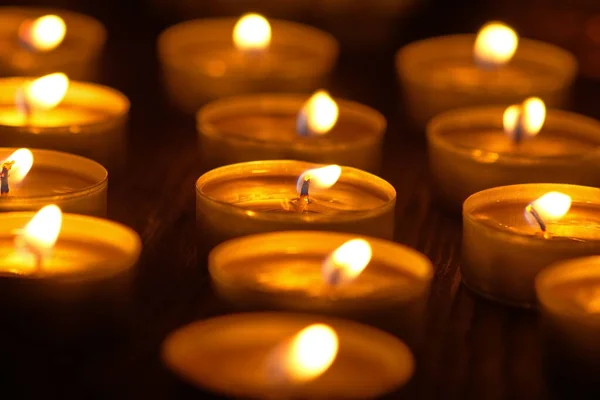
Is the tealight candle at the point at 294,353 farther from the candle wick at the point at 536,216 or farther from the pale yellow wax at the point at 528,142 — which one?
the pale yellow wax at the point at 528,142

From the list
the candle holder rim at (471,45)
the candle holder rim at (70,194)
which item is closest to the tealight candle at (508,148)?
the candle holder rim at (471,45)

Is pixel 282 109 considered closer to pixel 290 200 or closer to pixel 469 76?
pixel 290 200

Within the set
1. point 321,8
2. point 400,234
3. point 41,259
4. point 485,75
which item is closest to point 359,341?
point 41,259

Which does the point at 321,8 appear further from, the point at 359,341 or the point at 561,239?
the point at 359,341

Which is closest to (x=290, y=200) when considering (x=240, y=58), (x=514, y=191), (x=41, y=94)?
(x=514, y=191)

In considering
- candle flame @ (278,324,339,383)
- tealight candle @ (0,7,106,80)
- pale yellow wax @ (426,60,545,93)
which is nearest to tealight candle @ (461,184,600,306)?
candle flame @ (278,324,339,383)

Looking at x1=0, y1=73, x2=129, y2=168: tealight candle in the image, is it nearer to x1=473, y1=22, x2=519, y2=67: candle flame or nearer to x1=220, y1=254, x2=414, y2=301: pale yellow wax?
x1=220, y1=254, x2=414, y2=301: pale yellow wax
